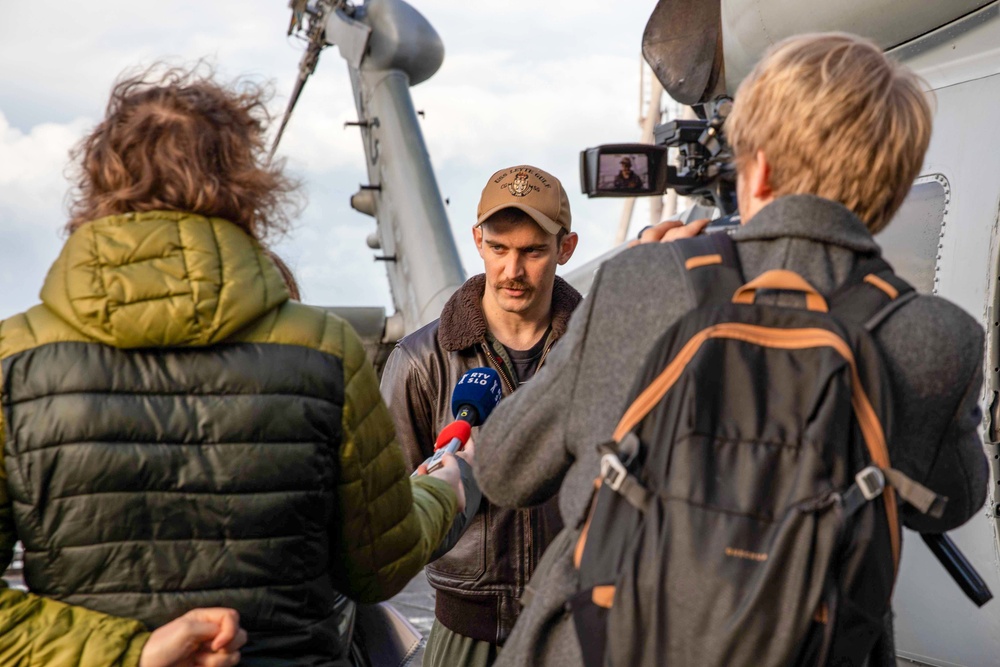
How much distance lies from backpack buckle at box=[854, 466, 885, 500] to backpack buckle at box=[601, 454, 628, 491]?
0.33m

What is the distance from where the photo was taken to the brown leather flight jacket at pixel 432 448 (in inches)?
116

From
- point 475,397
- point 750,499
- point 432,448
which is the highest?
point 750,499

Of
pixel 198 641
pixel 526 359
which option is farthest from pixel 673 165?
pixel 198 641

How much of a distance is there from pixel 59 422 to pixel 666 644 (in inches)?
38.2

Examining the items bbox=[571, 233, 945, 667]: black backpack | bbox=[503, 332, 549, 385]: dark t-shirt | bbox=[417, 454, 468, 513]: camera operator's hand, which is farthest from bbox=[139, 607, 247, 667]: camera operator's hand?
bbox=[503, 332, 549, 385]: dark t-shirt

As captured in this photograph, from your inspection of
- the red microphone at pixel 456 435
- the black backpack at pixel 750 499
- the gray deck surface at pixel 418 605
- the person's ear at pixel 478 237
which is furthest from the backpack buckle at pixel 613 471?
the gray deck surface at pixel 418 605

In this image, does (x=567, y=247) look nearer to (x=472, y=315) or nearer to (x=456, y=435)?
(x=472, y=315)

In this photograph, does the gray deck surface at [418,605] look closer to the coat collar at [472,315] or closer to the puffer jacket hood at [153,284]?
A: the coat collar at [472,315]

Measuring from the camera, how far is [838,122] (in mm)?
1583

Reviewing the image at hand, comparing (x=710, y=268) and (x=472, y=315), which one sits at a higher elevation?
(x=710, y=268)

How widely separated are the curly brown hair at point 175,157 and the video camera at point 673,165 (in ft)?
5.43

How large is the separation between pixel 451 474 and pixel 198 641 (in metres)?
0.75

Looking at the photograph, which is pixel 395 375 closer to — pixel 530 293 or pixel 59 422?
pixel 530 293

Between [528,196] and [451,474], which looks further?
[528,196]
